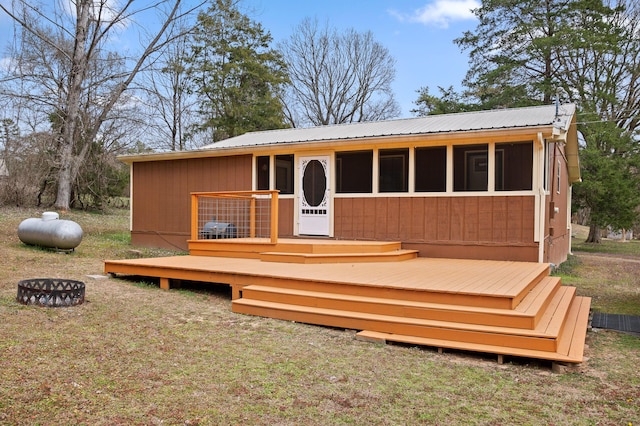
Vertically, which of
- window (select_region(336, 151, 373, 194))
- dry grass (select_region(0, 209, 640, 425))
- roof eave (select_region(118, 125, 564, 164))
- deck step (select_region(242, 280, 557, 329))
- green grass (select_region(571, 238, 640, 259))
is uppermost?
roof eave (select_region(118, 125, 564, 164))

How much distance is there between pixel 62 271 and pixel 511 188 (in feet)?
22.9

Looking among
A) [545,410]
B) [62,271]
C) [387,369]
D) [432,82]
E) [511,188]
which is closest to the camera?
[545,410]

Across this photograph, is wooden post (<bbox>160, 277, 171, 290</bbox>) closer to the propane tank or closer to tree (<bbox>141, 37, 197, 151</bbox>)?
the propane tank

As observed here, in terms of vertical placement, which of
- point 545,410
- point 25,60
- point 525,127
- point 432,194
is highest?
point 25,60

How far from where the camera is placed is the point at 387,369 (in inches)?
134

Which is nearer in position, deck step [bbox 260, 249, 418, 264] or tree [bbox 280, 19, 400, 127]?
deck step [bbox 260, 249, 418, 264]

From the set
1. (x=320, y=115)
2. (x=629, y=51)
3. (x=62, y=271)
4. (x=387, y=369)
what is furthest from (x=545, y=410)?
(x=320, y=115)

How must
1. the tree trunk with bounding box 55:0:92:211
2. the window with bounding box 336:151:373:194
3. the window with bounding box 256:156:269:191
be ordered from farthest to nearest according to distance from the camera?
1. the tree trunk with bounding box 55:0:92:211
2. the window with bounding box 256:156:269:191
3. the window with bounding box 336:151:373:194

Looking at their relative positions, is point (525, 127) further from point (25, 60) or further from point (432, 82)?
point (432, 82)

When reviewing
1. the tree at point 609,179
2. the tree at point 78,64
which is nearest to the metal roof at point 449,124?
the tree at point 78,64

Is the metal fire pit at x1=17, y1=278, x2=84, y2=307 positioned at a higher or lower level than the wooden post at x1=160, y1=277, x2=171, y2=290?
higher

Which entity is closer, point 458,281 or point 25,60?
point 458,281

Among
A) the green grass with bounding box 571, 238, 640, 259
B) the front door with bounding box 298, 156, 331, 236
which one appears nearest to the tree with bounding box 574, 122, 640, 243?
the green grass with bounding box 571, 238, 640, 259

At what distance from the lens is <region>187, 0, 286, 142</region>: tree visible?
23.0 m
